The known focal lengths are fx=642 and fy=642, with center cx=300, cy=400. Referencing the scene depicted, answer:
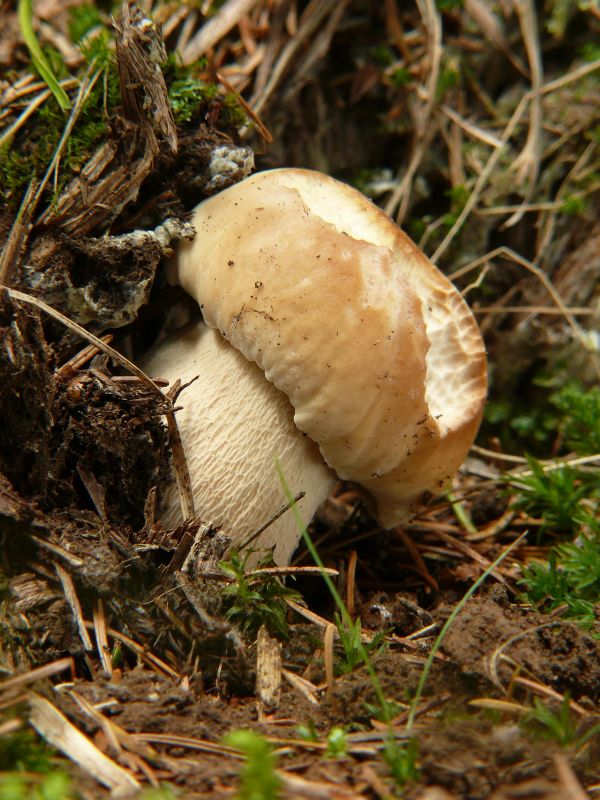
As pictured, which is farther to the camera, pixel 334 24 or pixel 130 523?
pixel 334 24

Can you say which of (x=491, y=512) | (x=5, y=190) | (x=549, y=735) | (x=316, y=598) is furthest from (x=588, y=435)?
(x=5, y=190)

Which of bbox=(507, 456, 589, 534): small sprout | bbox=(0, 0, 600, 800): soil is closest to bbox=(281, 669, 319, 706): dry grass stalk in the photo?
bbox=(0, 0, 600, 800): soil

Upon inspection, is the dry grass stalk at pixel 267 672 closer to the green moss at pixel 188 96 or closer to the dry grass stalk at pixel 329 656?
the dry grass stalk at pixel 329 656

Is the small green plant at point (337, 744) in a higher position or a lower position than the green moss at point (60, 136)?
lower

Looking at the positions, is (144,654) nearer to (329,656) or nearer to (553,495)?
(329,656)

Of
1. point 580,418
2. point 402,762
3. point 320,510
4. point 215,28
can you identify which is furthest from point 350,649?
point 215,28

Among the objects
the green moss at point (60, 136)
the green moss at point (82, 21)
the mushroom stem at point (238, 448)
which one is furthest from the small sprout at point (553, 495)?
the green moss at point (82, 21)

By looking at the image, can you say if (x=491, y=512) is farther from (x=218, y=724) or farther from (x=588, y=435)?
(x=218, y=724)
